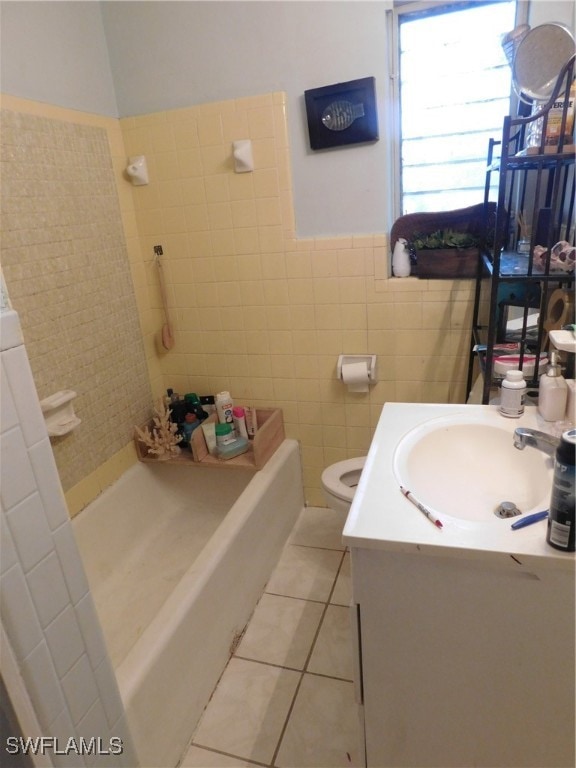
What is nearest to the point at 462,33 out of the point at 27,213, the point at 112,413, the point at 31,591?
the point at 27,213

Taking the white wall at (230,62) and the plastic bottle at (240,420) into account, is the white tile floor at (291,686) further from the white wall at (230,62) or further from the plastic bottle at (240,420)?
the white wall at (230,62)

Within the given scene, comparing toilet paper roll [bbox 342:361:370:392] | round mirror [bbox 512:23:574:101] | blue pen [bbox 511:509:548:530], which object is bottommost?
toilet paper roll [bbox 342:361:370:392]

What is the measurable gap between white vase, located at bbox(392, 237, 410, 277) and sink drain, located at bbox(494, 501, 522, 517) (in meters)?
1.10

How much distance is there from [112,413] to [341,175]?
54.9 inches

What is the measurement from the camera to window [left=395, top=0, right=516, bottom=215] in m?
1.71

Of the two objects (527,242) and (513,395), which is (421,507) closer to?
(513,395)

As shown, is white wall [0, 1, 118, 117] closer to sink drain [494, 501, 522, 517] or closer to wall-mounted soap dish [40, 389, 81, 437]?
wall-mounted soap dish [40, 389, 81, 437]

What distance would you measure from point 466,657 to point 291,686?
2.73 feet

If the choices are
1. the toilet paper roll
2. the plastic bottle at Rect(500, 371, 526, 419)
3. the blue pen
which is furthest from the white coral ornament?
the blue pen

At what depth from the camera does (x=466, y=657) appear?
0.93 metres

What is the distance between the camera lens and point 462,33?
1730 mm

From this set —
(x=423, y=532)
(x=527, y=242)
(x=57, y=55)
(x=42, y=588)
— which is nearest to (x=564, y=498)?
(x=423, y=532)

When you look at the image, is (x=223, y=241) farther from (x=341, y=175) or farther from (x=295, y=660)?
(x=295, y=660)

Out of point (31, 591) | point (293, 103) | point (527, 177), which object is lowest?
point (31, 591)
